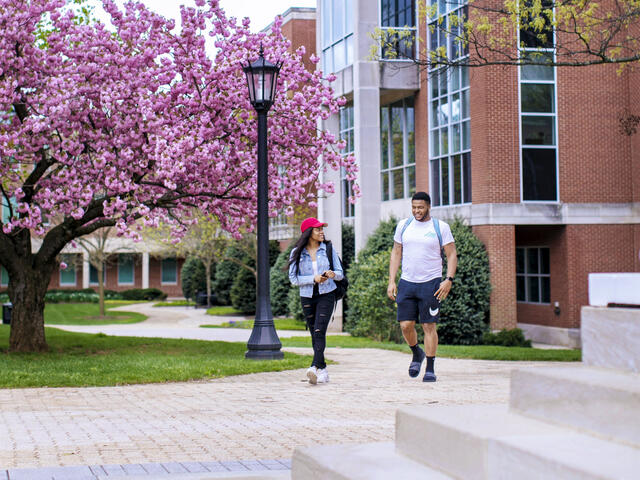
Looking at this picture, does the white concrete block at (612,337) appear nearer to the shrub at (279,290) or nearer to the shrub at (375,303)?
the shrub at (375,303)

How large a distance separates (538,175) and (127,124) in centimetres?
1398

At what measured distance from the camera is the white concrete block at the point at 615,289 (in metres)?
3.84

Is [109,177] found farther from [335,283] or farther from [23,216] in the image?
[335,283]

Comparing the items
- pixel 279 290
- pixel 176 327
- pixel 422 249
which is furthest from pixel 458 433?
pixel 279 290

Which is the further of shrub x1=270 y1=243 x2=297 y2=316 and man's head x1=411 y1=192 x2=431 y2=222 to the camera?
shrub x1=270 y1=243 x2=297 y2=316

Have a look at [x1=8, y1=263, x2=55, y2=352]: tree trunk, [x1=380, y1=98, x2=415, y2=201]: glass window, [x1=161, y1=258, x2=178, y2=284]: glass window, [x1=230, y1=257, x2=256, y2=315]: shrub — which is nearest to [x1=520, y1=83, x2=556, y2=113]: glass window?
[x1=380, y1=98, x2=415, y2=201]: glass window

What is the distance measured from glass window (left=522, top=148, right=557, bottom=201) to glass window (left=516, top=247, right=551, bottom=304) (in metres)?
2.13

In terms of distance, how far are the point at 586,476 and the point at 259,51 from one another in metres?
11.9

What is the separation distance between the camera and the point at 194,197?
49.4ft

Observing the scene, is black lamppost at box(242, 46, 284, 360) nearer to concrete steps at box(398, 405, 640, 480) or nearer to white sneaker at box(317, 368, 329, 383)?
white sneaker at box(317, 368, 329, 383)

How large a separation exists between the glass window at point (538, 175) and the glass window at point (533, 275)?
6.98 feet

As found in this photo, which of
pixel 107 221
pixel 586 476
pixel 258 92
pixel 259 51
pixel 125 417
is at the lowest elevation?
pixel 125 417

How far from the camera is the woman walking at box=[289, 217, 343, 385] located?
373 inches

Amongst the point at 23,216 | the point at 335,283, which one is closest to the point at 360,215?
the point at 23,216
